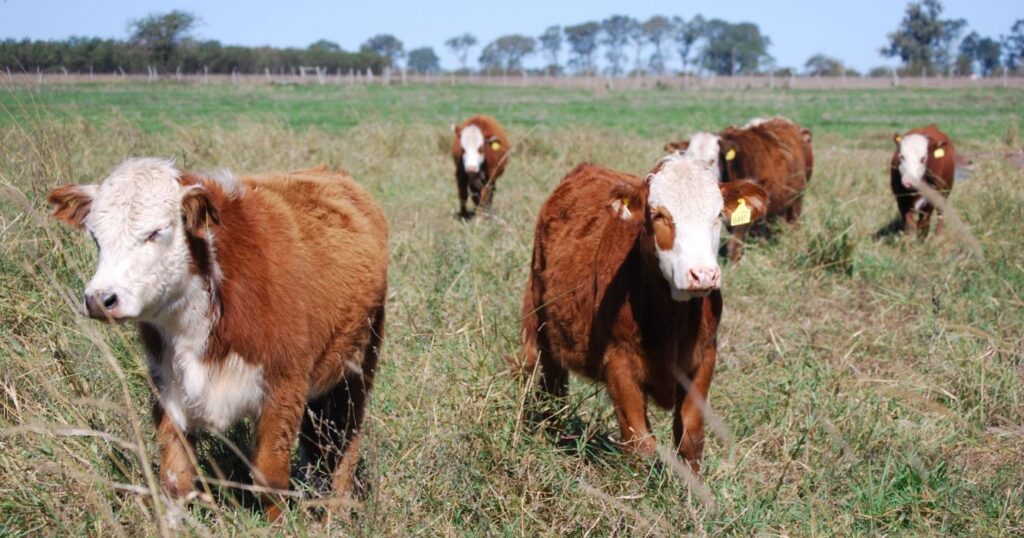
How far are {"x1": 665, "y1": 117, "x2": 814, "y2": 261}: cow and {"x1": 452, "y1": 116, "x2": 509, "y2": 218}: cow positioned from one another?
111 inches

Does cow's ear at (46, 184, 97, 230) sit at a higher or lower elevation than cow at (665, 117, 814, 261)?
higher

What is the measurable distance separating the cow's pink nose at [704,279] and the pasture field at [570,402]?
0.59 metres

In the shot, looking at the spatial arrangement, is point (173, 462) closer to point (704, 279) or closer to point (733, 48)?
point (704, 279)

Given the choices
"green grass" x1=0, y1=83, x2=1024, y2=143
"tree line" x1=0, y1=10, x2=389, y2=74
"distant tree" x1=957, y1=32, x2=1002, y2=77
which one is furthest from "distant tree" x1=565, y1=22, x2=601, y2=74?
"tree line" x1=0, y1=10, x2=389, y2=74

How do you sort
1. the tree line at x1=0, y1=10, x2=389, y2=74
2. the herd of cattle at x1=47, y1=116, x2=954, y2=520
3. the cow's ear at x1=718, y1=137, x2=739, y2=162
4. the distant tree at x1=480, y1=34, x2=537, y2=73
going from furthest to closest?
1. the distant tree at x1=480, y1=34, x2=537, y2=73
2. the cow's ear at x1=718, y1=137, x2=739, y2=162
3. the tree line at x1=0, y1=10, x2=389, y2=74
4. the herd of cattle at x1=47, y1=116, x2=954, y2=520

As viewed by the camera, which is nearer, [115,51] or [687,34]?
[115,51]

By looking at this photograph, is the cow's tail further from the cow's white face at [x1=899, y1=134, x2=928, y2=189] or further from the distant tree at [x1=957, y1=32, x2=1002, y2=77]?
the distant tree at [x1=957, y1=32, x2=1002, y2=77]

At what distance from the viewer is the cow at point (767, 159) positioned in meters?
10.7

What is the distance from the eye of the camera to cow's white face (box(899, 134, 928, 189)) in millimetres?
10727

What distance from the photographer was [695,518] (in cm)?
326

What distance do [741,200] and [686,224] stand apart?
0.53 m

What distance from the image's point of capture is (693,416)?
3969mm

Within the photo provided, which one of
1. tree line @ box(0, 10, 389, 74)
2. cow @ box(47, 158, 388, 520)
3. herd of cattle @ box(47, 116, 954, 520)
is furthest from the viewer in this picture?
tree line @ box(0, 10, 389, 74)

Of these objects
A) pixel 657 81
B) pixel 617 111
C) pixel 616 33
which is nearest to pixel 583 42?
pixel 616 33
